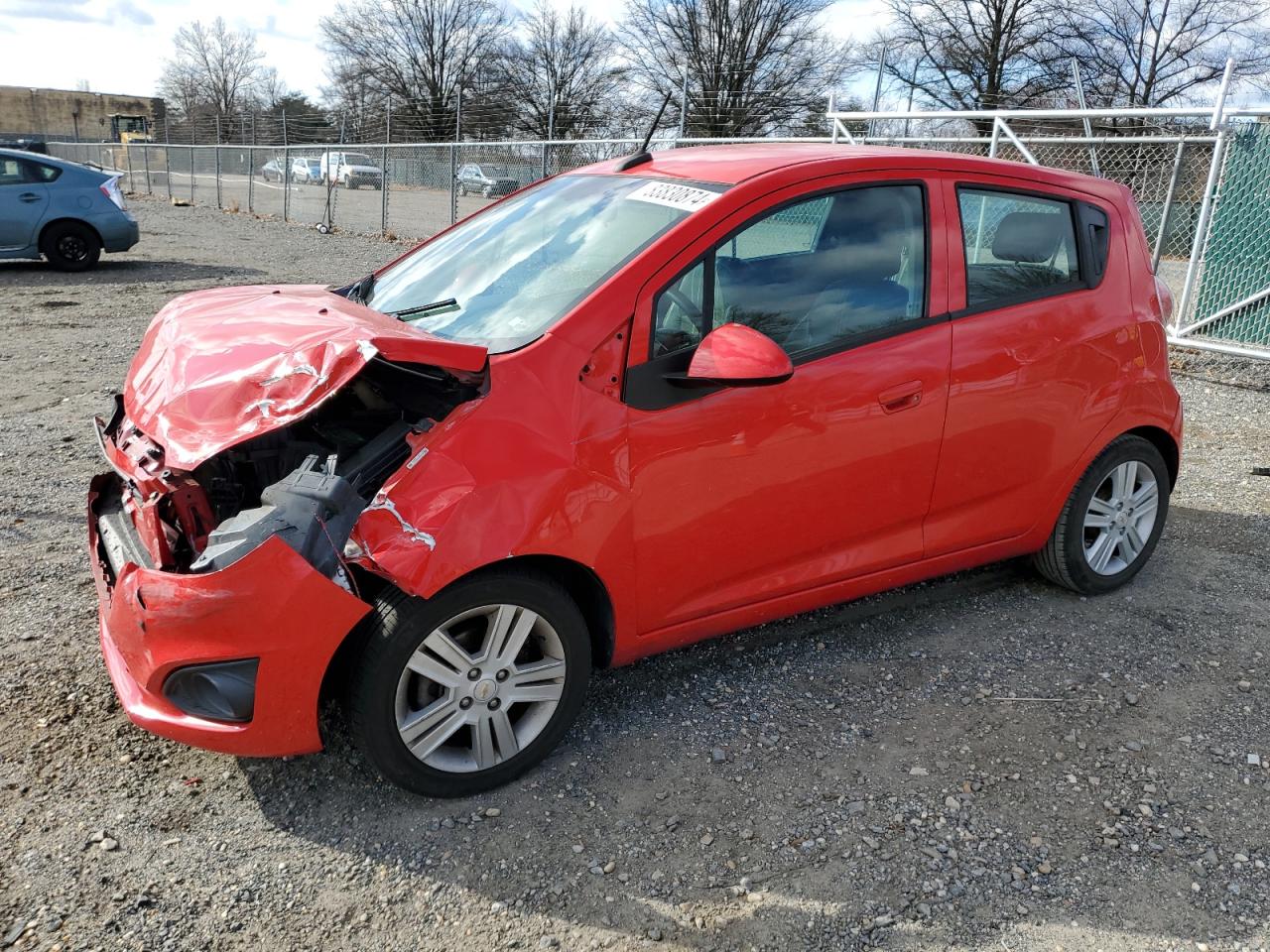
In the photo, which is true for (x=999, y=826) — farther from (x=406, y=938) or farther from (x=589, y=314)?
(x=589, y=314)

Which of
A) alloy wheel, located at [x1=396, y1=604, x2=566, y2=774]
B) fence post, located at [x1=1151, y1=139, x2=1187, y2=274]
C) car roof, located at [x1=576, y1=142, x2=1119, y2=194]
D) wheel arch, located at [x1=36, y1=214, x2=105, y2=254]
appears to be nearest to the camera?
alloy wheel, located at [x1=396, y1=604, x2=566, y2=774]

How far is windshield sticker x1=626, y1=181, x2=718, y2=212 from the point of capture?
296cm

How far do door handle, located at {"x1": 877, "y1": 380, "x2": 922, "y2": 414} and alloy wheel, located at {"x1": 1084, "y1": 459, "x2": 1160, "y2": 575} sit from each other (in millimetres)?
1228

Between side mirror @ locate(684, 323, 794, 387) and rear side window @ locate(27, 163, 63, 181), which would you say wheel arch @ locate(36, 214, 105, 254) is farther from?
side mirror @ locate(684, 323, 794, 387)

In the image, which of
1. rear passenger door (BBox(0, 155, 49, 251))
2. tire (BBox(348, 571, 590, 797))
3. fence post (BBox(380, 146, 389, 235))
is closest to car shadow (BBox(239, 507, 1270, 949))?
tire (BBox(348, 571, 590, 797))

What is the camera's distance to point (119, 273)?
13.1 meters

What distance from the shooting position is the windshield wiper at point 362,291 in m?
3.63

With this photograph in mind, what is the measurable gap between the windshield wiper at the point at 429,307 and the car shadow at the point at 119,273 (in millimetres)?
10640

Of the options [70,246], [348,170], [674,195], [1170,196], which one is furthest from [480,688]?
[348,170]

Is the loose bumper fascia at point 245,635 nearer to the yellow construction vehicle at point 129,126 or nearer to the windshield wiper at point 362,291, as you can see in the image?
the windshield wiper at point 362,291

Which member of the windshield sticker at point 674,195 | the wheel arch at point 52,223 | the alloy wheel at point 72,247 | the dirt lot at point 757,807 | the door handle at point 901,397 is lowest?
the dirt lot at point 757,807

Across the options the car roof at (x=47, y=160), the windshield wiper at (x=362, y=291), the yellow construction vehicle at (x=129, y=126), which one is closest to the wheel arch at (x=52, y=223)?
the car roof at (x=47, y=160)

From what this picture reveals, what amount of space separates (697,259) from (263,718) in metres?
1.75

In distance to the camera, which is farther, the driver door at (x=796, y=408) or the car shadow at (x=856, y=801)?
the driver door at (x=796, y=408)
